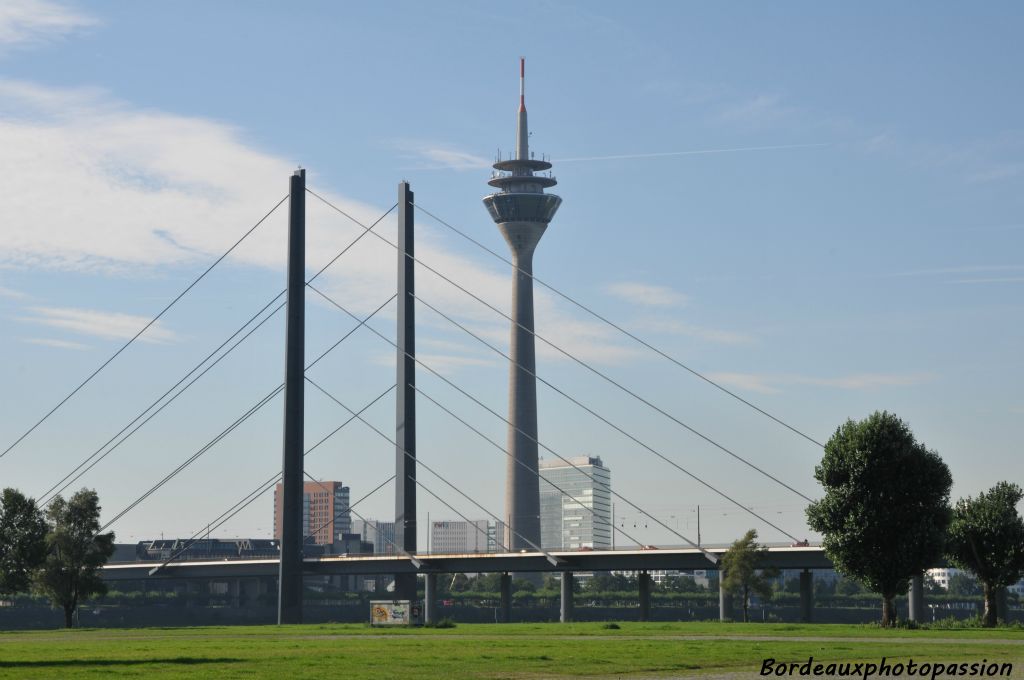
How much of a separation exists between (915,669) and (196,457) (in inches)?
3304

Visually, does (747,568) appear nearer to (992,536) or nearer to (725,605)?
(725,605)

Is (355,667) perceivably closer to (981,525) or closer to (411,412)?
(981,525)

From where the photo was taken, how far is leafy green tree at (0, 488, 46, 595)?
74.9 meters

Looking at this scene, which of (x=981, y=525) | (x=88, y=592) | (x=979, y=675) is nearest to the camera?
(x=979, y=675)

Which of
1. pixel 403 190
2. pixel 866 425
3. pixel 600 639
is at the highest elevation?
pixel 403 190

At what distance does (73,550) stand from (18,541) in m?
23.4

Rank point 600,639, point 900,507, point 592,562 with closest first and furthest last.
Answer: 1. point 600,639
2. point 900,507
3. point 592,562

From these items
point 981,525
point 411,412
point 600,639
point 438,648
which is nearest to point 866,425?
point 981,525

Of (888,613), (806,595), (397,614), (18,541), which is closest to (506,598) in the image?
(806,595)

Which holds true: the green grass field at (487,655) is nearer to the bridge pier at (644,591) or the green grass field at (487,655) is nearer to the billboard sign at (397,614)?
the billboard sign at (397,614)

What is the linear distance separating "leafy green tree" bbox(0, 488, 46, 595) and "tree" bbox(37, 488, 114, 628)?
16.8 m

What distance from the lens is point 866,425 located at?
2766 inches

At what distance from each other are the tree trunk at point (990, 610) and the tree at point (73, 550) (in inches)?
2484

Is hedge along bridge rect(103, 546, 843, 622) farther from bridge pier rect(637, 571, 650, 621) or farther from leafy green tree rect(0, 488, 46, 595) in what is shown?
leafy green tree rect(0, 488, 46, 595)
